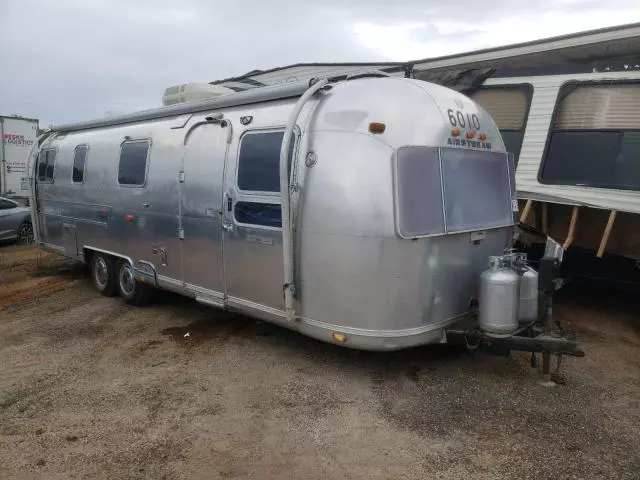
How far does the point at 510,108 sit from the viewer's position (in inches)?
309

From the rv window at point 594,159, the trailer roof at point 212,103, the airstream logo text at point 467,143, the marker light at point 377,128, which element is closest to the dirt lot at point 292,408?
the rv window at point 594,159

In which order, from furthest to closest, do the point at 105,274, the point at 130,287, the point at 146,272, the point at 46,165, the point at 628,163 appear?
the point at 46,165, the point at 105,274, the point at 130,287, the point at 146,272, the point at 628,163

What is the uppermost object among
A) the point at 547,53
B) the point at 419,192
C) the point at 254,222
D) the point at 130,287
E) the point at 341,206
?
the point at 547,53

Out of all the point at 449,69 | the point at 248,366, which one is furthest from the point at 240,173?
the point at 449,69

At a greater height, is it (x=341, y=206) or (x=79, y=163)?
(x=79, y=163)

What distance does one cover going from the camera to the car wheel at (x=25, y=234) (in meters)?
13.9

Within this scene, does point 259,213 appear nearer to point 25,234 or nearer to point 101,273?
point 101,273

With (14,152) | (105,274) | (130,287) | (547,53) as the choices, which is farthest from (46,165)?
(14,152)

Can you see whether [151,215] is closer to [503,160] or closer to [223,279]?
[223,279]

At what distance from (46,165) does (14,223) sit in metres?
5.34

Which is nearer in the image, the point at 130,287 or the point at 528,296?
the point at 528,296

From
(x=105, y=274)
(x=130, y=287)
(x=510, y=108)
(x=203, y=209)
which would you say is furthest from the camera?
(x=105, y=274)

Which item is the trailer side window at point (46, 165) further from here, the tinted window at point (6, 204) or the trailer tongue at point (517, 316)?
the trailer tongue at point (517, 316)

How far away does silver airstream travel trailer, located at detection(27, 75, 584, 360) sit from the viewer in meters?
4.43
